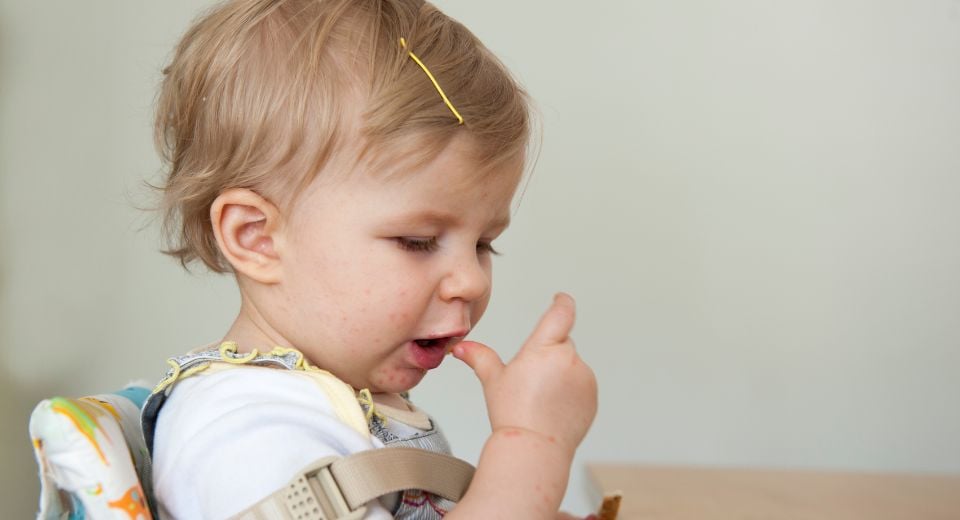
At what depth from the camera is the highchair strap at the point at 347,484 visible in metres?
0.61

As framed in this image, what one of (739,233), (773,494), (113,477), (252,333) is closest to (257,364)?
(252,333)

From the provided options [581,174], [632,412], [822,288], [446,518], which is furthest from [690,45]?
[446,518]

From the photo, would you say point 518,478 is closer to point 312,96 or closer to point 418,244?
point 418,244

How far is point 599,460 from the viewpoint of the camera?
1.87m

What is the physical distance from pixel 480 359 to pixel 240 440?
0.69 ft

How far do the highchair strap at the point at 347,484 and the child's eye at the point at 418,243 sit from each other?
17cm

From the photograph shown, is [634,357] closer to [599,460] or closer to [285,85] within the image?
[599,460]

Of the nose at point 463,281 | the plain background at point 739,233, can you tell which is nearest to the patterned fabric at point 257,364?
the nose at point 463,281

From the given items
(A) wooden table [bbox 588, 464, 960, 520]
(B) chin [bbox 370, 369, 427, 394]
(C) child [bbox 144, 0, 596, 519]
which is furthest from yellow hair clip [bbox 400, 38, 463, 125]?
(A) wooden table [bbox 588, 464, 960, 520]

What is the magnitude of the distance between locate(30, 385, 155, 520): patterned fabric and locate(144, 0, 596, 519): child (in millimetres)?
74

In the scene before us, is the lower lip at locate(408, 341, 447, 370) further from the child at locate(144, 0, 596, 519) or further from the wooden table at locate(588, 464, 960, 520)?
the wooden table at locate(588, 464, 960, 520)

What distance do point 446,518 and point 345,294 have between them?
8.0 inches

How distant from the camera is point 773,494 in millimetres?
1462

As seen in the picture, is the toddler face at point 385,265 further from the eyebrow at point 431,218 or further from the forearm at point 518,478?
the forearm at point 518,478
